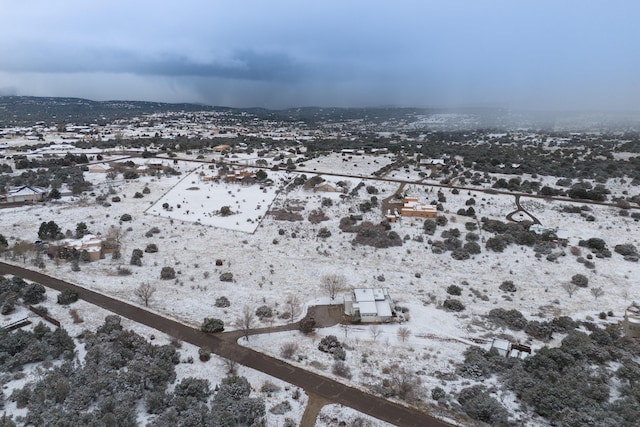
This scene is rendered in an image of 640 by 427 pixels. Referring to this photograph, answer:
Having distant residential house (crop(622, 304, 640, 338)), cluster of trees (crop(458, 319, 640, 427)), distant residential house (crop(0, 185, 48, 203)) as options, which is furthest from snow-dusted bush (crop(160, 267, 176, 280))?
distant residential house (crop(622, 304, 640, 338))

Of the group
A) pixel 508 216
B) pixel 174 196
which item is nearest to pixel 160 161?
pixel 174 196

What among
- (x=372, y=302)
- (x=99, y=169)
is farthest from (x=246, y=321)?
(x=99, y=169)

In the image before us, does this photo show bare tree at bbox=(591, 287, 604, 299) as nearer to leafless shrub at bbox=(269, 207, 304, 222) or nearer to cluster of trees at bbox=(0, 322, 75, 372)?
leafless shrub at bbox=(269, 207, 304, 222)

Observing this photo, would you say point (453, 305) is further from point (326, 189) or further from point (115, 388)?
point (326, 189)

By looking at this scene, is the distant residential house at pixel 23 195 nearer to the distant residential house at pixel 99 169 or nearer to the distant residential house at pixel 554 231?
the distant residential house at pixel 99 169

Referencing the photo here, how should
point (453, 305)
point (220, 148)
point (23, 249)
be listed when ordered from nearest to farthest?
point (453, 305) < point (23, 249) < point (220, 148)

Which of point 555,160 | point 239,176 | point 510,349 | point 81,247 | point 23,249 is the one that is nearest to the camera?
point 510,349

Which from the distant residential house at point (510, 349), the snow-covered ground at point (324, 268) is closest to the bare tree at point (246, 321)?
the snow-covered ground at point (324, 268)
